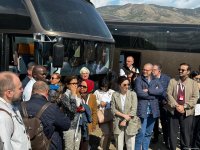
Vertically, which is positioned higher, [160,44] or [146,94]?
[160,44]

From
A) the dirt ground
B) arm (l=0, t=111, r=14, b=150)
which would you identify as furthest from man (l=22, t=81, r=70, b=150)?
the dirt ground

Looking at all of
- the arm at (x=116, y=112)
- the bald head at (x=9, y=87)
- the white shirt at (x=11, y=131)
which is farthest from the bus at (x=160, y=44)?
the white shirt at (x=11, y=131)

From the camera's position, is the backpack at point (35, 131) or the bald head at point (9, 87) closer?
the bald head at point (9, 87)

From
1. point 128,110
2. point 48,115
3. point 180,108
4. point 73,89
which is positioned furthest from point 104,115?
point 48,115

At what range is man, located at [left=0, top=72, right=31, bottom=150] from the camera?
→ 2.88 m

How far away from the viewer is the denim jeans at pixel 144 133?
22.0 ft

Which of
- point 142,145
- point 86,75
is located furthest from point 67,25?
point 142,145

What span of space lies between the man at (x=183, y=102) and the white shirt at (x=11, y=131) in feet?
13.7

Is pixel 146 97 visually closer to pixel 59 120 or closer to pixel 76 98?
pixel 76 98

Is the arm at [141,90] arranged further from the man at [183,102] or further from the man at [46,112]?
the man at [46,112]

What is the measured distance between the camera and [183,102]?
22.4 feet

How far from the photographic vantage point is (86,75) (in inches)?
269

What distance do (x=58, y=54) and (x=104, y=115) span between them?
139cm

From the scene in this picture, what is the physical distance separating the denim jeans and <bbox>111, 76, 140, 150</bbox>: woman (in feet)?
0.86
